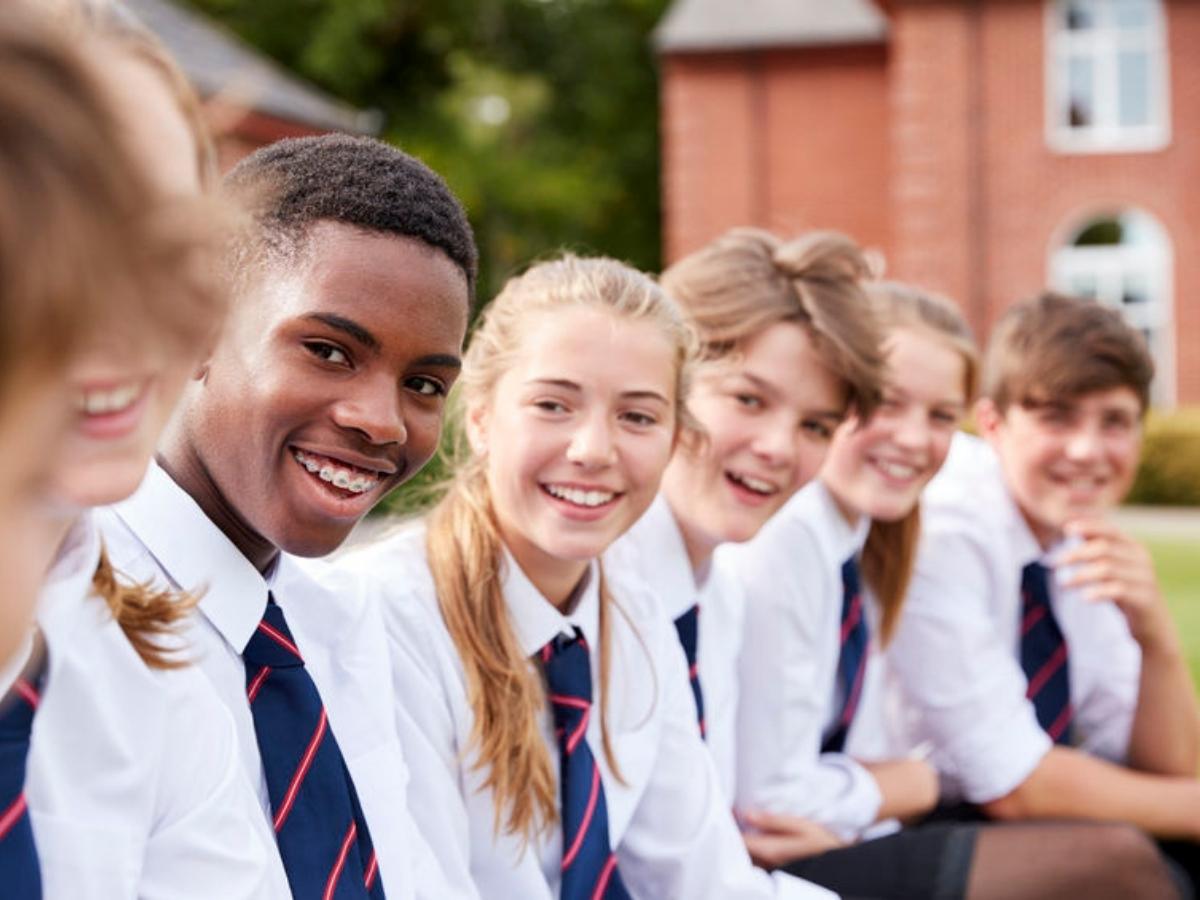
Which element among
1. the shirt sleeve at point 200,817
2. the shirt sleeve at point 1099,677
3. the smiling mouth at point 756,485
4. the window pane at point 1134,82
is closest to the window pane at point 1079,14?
the window pane at point 1134,82

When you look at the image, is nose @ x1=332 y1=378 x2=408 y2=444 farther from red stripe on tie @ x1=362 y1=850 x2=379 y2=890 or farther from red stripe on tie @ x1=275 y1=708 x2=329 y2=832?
red stripe on tie @ x1=362 y1=850 x2=379 y2=890

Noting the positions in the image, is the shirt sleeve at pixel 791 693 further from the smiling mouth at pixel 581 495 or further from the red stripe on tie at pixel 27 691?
the red stripe on tie at pixel 27 691

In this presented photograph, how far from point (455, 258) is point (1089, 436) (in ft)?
6.49

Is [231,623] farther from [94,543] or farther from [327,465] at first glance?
[94,543]

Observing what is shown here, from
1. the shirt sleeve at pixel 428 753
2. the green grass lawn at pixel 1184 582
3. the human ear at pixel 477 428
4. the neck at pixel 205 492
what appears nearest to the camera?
the neck at pixel 205 492

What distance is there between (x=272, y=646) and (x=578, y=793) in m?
0.65

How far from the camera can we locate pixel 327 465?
1.66m

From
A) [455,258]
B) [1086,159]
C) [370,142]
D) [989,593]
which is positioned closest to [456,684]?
[455,258]

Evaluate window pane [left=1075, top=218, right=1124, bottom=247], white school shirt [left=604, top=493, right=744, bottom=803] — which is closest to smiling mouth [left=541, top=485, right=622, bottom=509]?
white school shirt [left=604, top=493, right=744, bottom=803]

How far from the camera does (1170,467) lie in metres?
16.3

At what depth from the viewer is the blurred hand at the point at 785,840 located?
108 inches

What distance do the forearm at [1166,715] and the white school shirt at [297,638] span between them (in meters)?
1.96

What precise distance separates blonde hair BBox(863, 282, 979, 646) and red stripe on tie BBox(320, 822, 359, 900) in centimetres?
178

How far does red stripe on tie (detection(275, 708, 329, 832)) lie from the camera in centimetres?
156
